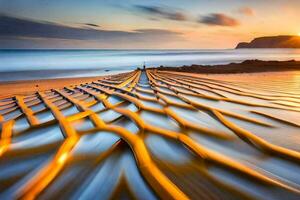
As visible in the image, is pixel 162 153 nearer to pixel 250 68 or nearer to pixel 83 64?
pixel 250 68

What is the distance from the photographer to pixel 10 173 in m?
1.60

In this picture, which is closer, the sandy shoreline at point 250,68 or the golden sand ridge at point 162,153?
the golden sand ridge at point 162,153

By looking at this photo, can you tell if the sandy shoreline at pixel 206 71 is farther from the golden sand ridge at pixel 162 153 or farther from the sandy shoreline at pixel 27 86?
the golden sand ridge at pixel 162 153

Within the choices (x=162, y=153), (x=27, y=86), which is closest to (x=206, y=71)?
(x=27, y=86)

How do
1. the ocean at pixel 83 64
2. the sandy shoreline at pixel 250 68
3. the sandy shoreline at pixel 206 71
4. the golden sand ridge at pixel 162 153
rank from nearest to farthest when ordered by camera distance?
the golden sand ridge at pixel 162 153, the sandy shoreline at pixel 206 71, the sandy shoreline at pixel 250 68, the ocean at pixel 83 64

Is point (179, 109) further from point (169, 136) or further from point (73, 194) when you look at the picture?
point (73, 194)

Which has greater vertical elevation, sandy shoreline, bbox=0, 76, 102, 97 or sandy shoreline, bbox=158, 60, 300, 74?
sandy shoreline, bbox=158, 60, 300, 74

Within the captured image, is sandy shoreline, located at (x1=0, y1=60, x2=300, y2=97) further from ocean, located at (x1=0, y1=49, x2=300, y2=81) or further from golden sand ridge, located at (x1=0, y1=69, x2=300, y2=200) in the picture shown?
golden sand ridge, located at (x1=0, y1=69, x2=300, y2=200)

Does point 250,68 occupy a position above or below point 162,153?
below

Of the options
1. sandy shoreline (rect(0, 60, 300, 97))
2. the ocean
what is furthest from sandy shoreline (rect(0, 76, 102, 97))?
the ocean

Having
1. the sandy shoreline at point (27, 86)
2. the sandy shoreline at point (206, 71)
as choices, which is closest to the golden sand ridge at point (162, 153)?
the sandy shoreline at point (27, 86)

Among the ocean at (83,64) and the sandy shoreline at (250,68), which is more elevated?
the sandy shoreline at (250,68)

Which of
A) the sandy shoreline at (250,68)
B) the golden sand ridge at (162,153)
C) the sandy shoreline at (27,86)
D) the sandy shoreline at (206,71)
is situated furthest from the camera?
the sandy shoreline at (250,68)

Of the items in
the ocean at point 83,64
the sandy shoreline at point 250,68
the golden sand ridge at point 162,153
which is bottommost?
the ocean at point 83,64
